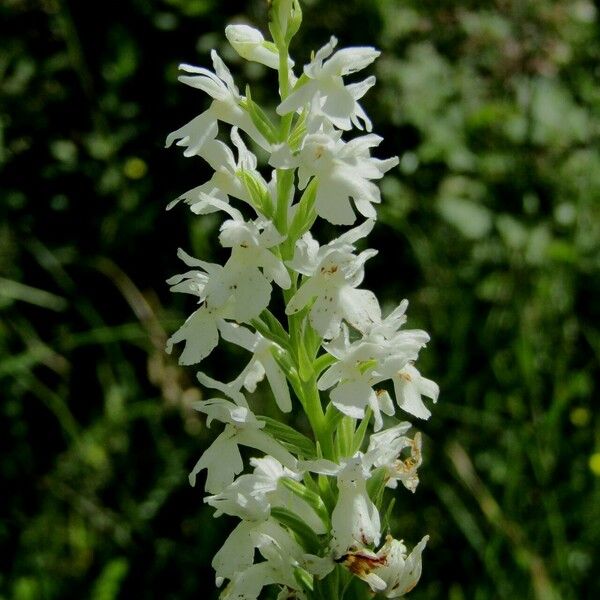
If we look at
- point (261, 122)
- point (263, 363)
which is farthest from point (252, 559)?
point (261, 122)

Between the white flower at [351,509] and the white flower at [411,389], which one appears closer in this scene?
the white flower at [351,509]

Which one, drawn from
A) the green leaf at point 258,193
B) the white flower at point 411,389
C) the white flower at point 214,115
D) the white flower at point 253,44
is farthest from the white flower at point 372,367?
the white flower at point 253,44

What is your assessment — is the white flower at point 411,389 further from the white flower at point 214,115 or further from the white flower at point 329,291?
the white flower at point 214,115

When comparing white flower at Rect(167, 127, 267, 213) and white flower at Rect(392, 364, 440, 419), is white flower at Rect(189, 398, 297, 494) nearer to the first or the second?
white flower at Rect(392, 364, 440, 419)

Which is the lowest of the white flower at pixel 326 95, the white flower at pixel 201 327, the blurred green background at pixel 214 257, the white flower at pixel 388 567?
the blurred green background at pixel 214 257

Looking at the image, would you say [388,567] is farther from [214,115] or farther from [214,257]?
[214,257]

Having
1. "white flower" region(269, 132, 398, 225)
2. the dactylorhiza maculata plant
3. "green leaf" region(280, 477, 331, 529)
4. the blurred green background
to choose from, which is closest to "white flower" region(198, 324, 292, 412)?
the dactylorhiza maculata plant
